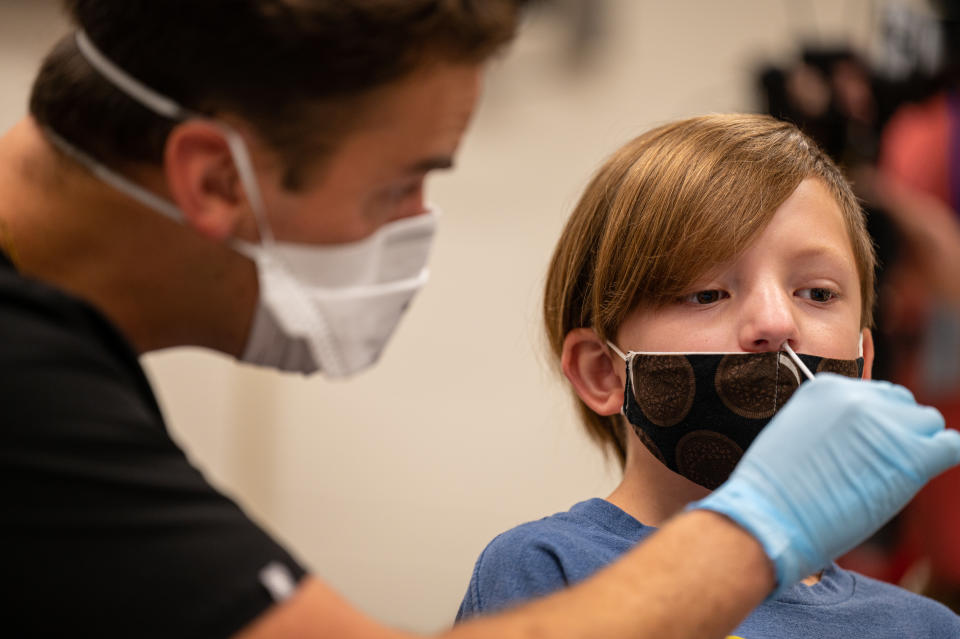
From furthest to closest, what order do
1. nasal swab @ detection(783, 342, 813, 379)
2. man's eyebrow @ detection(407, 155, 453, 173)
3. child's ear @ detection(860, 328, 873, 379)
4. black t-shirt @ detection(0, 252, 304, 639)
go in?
child's ear @ detection(860, 328, 873, 379)
nasal swab @ detection(783, 342, 813, 379)
man's eyebrow @ detection(407, 155, 453, 173)
black t-shirt @ detection(0, 252, 304, 639)

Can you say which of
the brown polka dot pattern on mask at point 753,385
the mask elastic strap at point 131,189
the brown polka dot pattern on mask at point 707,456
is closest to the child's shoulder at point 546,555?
the brown polka dot pattern on mask at point 707,456

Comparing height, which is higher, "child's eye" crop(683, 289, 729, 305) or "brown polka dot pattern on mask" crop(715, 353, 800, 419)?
"child's eye" crop(683, 289, 729, 305)

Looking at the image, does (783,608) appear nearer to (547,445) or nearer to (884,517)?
(884,517)

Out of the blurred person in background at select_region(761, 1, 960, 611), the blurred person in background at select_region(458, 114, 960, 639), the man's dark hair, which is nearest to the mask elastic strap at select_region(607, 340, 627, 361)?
the blurred person in background at select_region(458, 114, 960, 639)

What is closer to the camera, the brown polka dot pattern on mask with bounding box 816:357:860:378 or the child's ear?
the brown polka dot pattern on mask with bounding box 816:357:860:378

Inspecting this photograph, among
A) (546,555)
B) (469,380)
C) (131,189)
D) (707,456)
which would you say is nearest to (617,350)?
(707,456)

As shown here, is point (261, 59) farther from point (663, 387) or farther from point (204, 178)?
point (663, 387)

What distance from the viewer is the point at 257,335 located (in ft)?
3.28

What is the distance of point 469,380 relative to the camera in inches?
147

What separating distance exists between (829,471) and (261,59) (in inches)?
25.5

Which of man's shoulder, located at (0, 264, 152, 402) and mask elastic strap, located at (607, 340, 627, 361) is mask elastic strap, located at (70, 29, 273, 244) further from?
mask elastic strap, located at (607, 340, 627, 361)

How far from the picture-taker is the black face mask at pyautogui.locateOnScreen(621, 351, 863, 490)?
1118mm

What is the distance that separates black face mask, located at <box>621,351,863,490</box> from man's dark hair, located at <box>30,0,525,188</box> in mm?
459

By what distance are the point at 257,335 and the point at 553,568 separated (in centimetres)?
44
